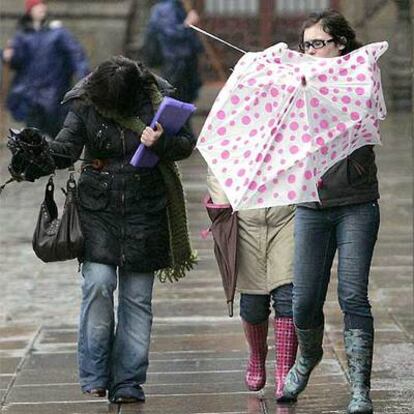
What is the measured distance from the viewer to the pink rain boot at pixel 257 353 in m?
7.38

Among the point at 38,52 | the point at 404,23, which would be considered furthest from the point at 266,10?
the point at 38,52

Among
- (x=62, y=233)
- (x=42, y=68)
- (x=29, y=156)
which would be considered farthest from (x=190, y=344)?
(x=42, y=68)

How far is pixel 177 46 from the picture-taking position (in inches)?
749

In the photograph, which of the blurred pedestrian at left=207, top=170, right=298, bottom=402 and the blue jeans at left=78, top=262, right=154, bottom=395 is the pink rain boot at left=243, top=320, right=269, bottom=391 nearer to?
the blurred pedestrian at left=207, top=170, right=298, bottom=402

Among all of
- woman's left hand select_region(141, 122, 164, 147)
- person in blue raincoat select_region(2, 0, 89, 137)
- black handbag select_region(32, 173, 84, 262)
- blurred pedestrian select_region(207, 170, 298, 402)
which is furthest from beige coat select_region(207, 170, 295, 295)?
person in blue raincoat select_region(2, 0, 89, 137)

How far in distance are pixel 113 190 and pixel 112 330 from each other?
680 millimetres

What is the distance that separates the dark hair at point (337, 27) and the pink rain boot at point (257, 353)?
1.42 metres

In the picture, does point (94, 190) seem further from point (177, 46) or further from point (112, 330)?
point (177, 46)

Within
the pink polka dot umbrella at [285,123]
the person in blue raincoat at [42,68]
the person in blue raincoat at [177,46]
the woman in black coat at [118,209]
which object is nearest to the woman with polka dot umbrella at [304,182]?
the pink polka dot umbrella at [285,123]

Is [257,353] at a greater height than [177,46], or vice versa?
[257,353]

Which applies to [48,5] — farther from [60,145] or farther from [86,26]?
[60,145]

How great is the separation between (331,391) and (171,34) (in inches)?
472

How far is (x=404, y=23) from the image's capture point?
79.8ft

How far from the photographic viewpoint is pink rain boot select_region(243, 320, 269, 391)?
738 cm
